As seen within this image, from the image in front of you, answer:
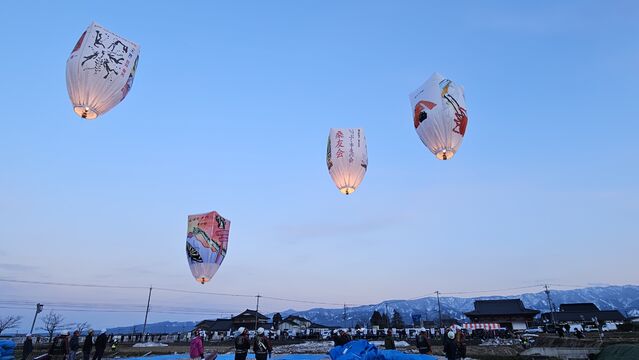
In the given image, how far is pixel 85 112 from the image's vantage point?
36.3ft

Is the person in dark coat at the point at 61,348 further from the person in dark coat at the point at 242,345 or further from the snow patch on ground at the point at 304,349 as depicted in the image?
the snow patch on ground at the point at 304,349

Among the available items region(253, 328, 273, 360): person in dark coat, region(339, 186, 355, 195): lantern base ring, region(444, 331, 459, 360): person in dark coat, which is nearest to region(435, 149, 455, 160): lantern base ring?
region(339, 186, 355, 195): lantern base ring

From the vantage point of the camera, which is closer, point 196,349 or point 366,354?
point 366,354

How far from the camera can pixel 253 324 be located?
63.9 metres

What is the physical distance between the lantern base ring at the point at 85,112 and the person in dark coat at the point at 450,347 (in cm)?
1322

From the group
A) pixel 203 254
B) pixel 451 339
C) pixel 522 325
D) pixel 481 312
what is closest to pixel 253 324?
pixel 481 312

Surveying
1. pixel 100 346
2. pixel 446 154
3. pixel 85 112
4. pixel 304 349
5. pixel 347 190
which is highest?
pixel 85 112

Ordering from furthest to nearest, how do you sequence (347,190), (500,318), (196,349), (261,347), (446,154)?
(500,318), (347,190), (196,349), (446,154), (261,347)

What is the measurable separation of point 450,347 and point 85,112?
1369 centimetres

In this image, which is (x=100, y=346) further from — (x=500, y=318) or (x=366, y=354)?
(x=500, y=318)

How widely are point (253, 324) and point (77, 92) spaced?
5915 centimetres

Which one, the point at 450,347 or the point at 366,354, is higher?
the point at 366,354

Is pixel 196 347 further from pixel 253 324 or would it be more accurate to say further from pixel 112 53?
pixel 253 324

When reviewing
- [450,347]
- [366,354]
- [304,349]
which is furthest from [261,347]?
[304,349]
